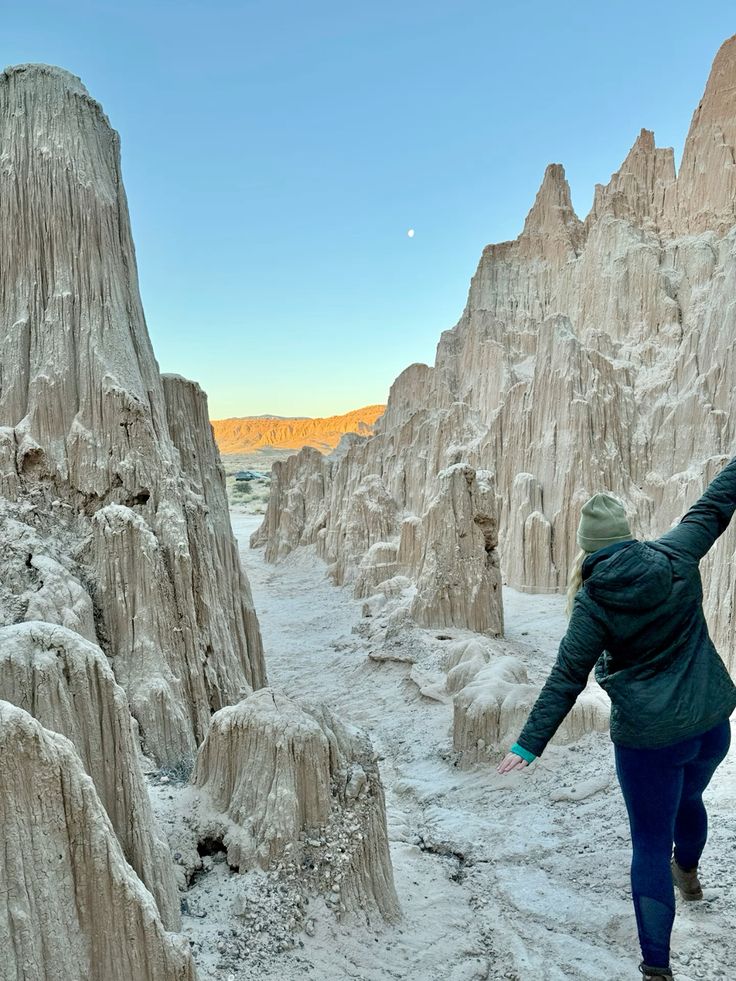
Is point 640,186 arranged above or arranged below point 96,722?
above

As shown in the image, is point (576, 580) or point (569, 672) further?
point (576, 580)

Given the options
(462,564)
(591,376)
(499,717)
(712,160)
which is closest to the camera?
(499,717)

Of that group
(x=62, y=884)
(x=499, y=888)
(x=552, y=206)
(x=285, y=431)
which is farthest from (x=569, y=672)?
(x=285, y=431)

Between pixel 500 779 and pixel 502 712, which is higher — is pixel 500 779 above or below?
below

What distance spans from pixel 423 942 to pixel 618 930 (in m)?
1.25

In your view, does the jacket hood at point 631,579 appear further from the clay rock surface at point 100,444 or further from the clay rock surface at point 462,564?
the clay rock surface at point 462,564

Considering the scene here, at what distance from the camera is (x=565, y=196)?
43.2 meters

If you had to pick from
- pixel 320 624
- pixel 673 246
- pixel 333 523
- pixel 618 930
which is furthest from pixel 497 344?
pixel 618 930

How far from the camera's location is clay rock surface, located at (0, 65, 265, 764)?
7.57m

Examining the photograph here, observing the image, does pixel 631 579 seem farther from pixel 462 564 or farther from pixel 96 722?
pixel 462 564

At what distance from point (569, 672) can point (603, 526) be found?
69 centimetres

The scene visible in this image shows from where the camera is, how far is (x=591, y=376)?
22.7m

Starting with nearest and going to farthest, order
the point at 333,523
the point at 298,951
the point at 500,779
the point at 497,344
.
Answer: the point at 298,951
the point at 500,779
the point at 333,523
the point at 497,344

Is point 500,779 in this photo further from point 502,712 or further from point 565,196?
point 565,196
